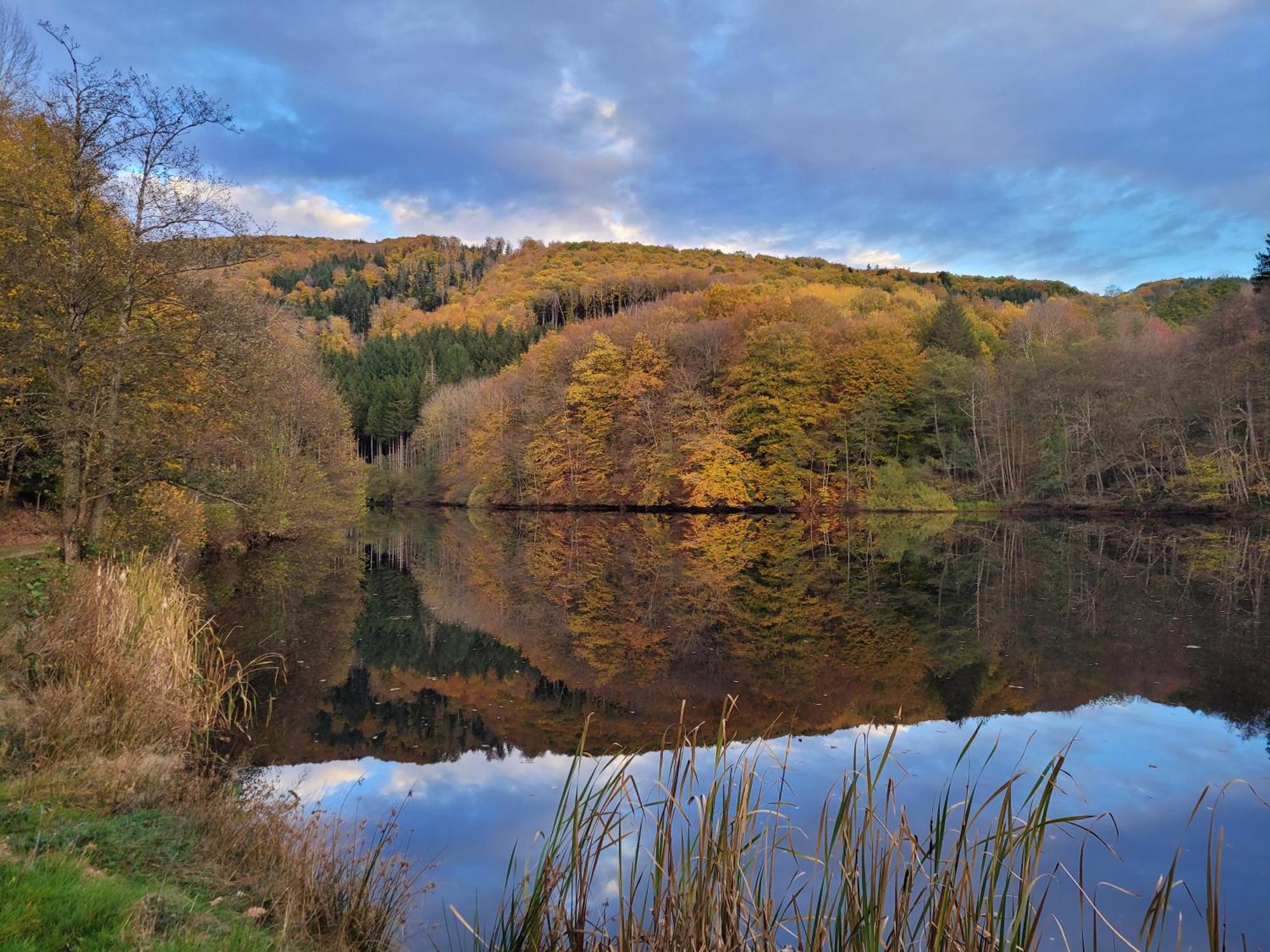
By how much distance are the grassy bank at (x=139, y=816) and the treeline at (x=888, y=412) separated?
39147 mm

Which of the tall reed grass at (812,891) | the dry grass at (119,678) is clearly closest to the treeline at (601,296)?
the dry grass at (119,678)

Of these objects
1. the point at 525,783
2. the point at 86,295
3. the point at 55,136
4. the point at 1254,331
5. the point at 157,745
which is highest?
the point at 1254,331

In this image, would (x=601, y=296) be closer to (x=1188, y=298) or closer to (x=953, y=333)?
(x=953, y=333)

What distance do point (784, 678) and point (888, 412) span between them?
39.6 metres

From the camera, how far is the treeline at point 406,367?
85.5 m

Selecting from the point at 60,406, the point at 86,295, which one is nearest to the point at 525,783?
the point at 60,406

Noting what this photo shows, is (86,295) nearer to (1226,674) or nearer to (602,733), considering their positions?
(602,733)

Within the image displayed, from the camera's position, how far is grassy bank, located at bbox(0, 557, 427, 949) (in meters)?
3.64

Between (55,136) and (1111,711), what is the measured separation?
17655 millimetres

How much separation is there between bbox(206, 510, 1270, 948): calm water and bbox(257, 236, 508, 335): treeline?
328 feet

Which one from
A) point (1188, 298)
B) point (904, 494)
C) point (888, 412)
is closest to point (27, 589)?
point (904, 494)

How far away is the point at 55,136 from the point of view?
41.5 ft

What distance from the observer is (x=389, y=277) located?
141500 mm

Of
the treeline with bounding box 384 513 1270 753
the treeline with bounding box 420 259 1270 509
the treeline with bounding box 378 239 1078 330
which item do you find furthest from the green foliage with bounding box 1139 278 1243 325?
the treeline with bounding box 384 513 1270 753
